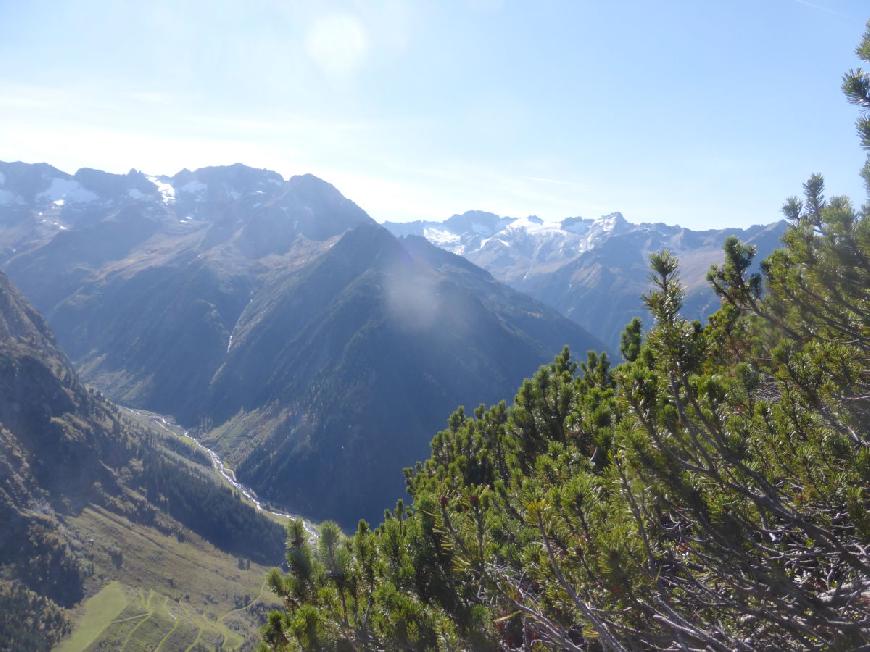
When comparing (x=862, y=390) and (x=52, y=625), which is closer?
(x=862, y=390)

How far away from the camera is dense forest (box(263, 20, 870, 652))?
5684 millimetres

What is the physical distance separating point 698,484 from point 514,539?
360 centimetres

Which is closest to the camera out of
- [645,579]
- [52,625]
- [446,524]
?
[645,579]

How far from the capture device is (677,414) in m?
6.25

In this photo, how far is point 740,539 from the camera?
6.18 m

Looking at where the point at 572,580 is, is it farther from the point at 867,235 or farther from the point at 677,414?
the point at 867,235

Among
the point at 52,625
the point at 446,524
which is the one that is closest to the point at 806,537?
the point at 446,524

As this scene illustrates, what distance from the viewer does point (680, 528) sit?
6500 millimetres

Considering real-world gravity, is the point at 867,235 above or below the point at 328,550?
above

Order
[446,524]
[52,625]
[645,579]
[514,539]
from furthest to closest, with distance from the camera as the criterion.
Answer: [52,625]
[514,539]
[446,524]
[645,579]

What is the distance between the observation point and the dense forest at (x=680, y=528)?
18.6ft

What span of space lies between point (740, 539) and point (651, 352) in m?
2.35

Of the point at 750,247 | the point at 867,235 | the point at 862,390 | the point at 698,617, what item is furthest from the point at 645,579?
the point at 750,247

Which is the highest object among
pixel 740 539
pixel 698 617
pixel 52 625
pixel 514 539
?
pixel 740 539
